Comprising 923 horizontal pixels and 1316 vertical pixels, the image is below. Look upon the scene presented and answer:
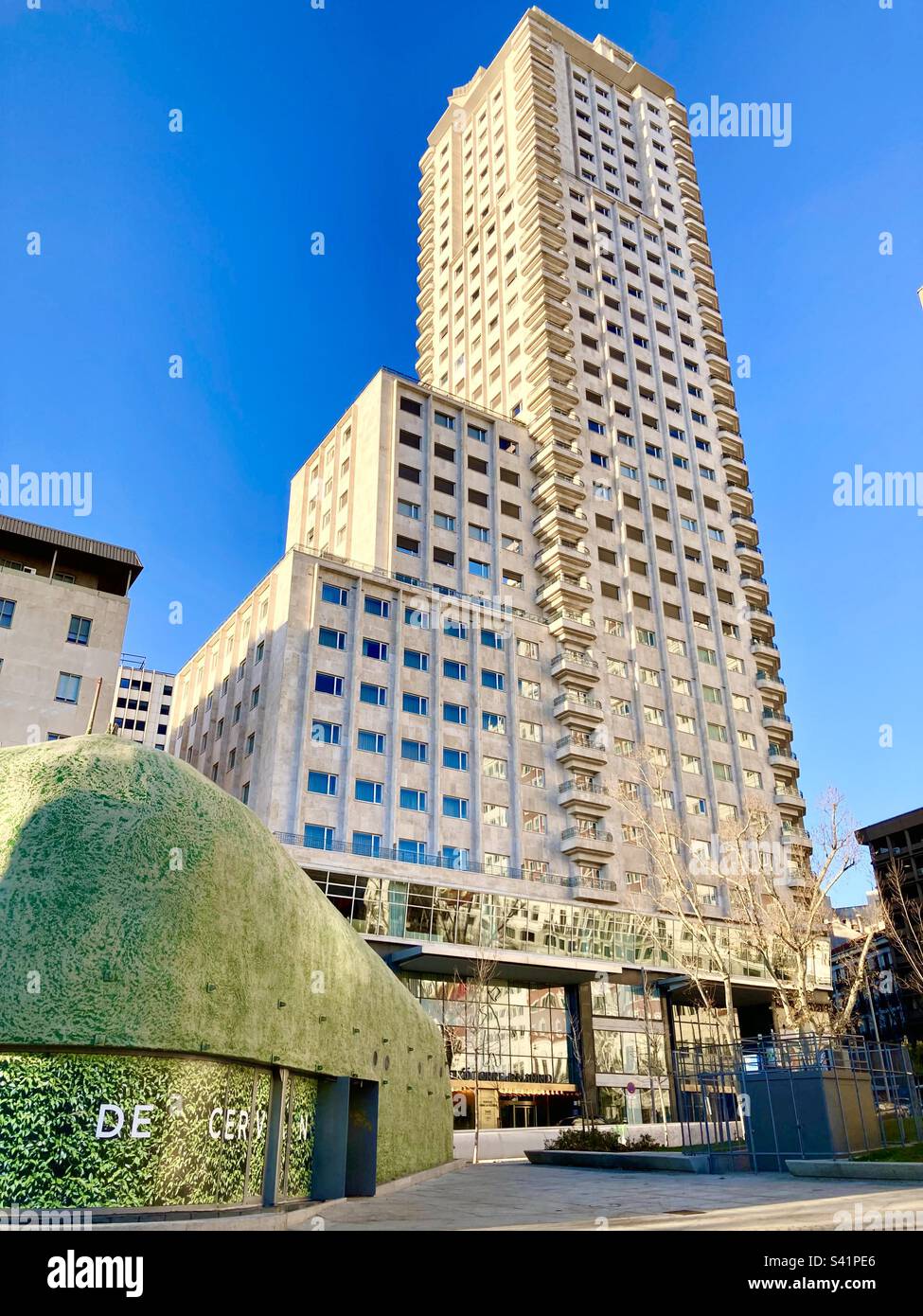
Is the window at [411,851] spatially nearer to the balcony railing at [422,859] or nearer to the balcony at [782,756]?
the balcony railing at [422,859]

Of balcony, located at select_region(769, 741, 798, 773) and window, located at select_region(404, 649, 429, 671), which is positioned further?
balcony, located at select_region(769, 741, 798, 773)

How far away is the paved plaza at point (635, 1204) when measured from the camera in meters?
12.2

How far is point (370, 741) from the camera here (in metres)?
50.0

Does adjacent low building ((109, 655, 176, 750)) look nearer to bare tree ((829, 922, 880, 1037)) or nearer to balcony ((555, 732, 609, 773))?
balcony ((555, 732, 609, 773))

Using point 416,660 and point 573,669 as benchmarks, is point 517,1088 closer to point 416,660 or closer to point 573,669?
point 416,660

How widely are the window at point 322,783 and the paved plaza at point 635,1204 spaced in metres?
26.8

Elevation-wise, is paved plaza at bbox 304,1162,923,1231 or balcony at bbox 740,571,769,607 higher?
balcony at bbox 740,571,769,607

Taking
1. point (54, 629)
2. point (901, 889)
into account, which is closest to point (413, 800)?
point (54, 629)

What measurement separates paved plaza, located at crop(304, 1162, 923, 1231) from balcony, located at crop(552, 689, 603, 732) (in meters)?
36.3

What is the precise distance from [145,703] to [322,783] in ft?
287

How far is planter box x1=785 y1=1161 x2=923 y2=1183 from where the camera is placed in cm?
1698

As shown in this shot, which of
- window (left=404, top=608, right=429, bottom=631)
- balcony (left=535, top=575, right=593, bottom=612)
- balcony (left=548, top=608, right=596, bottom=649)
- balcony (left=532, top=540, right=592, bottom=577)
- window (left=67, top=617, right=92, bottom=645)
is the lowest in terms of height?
window (left=67, top=617, right=92, bottom=645)

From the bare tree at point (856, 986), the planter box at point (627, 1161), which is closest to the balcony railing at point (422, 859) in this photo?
the bare tree at point (856, 986)

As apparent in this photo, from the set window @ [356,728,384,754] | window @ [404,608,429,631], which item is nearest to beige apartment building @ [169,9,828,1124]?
window @ [356,728,384,754]
